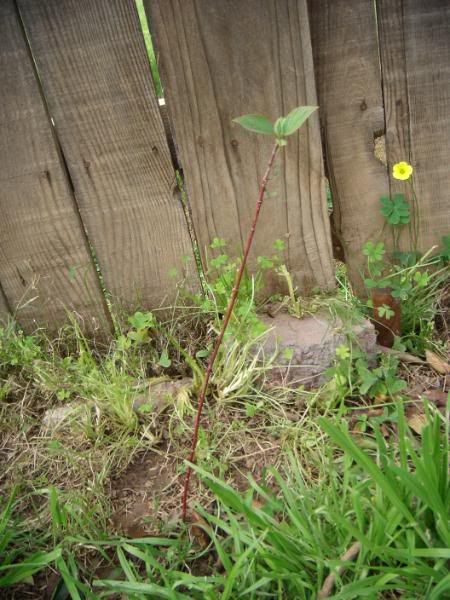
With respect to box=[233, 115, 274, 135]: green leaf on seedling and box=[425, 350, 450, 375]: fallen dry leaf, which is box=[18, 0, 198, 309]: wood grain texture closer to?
box=[233, 115, 274, 135]: green leaf on seedling

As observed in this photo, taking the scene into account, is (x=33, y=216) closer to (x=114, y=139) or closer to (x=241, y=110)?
(x=114, y=139)

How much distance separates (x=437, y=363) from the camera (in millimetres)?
2039

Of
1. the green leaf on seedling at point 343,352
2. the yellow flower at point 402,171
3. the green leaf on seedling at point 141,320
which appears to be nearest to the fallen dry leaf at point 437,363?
the green leaf on seedling at point 343,352

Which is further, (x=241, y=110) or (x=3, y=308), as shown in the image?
(x=3, y=308)

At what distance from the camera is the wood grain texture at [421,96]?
73.5 inches

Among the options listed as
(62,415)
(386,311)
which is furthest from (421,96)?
(62,415)

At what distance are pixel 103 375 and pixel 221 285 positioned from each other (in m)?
0.57

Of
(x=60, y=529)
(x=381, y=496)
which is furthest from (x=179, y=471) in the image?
(x=381, y=496)

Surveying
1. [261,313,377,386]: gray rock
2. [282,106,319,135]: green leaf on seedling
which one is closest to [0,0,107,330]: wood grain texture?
[261,313,377,386]: gray rock

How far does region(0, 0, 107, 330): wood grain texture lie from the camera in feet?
6.09

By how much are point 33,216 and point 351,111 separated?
1253 millimetres

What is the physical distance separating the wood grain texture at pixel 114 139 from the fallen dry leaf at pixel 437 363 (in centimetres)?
96

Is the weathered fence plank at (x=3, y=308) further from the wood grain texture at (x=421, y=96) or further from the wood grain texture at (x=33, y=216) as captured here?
the wood grain texture at (x=421, y=96)

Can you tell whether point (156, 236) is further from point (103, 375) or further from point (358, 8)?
point (358, 8)
